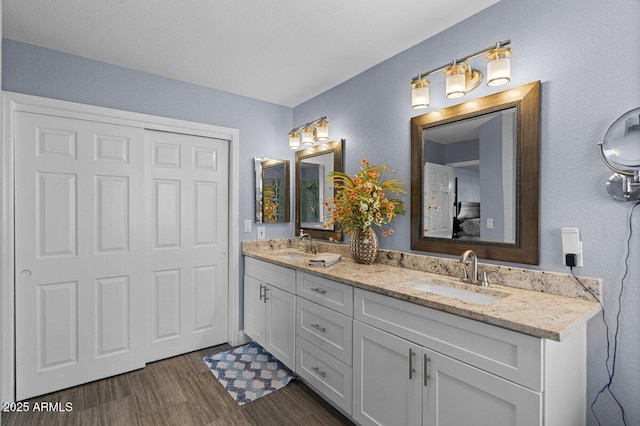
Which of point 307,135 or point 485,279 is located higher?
point 307,135

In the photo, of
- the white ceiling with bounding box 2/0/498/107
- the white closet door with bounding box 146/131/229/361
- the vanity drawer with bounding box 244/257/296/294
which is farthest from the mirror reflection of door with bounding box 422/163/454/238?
the white closet door with bounding box 146/131/229/361

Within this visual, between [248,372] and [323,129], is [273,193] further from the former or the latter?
[248,372]

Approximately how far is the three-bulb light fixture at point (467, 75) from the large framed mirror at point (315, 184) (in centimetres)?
94

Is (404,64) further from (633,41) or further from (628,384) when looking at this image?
(628,384)

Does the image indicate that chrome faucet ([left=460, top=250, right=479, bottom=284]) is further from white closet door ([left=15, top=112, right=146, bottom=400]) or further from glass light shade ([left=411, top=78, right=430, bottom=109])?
white closet door ([left=15, top=112, right=146, bottom=400])

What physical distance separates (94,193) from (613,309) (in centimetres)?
314

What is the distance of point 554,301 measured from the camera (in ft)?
5.00

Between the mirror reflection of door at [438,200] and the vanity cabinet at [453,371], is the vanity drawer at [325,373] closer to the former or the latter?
the vanity cabinet at [453,371]

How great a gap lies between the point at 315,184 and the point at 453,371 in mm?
2073

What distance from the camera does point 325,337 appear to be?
7.01 ft

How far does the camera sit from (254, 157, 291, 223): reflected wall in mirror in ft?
10.8

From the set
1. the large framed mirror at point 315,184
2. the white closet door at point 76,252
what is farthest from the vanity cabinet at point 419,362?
the white closet door at point 76,252

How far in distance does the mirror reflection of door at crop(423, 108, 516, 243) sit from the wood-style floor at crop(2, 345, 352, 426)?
1381 millimetres

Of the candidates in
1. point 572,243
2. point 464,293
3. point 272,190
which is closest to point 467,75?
point 572,243
